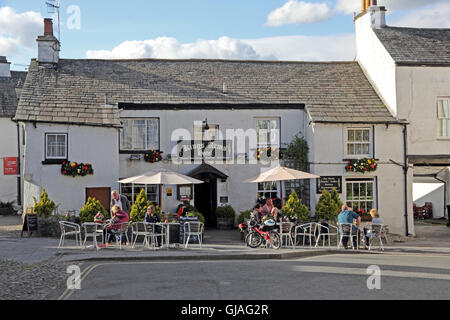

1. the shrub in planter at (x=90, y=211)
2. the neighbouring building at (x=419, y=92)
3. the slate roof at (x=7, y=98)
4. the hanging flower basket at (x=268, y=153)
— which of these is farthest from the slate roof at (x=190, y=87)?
the slate roof at (x=7, y=98)

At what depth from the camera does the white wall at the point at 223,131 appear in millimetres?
21703

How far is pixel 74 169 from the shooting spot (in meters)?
19.8

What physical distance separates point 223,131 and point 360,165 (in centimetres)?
592

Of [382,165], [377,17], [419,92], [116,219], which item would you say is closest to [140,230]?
[116,219]

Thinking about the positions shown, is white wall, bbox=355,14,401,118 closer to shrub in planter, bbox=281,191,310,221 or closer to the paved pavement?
shrub in planter, bbox=281,191,310,221

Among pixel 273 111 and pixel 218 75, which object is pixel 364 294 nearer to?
pixel 273 111

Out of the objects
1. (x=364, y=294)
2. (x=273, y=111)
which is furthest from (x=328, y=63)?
(x=364, y=294)

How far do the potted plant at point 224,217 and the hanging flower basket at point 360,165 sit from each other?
521 centimetres

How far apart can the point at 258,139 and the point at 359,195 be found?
491 centimetres

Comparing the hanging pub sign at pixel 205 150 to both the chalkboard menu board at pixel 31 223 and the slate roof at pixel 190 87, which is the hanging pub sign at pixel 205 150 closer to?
the slate roof at pixel 190 87

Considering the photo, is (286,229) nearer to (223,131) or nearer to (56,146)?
(223,131)

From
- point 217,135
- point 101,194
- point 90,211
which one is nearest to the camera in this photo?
point 90,211

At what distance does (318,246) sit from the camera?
56.3 ft

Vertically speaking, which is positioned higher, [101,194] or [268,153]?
[268,153]
